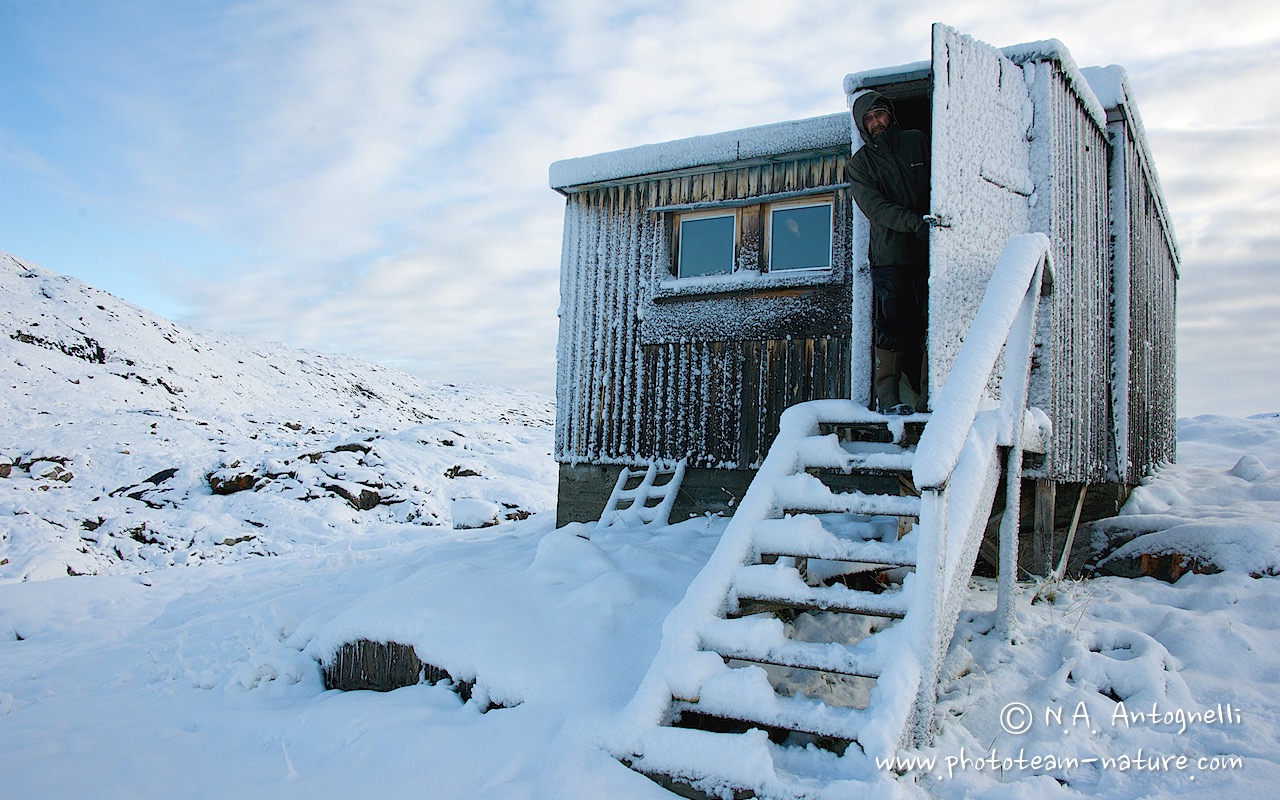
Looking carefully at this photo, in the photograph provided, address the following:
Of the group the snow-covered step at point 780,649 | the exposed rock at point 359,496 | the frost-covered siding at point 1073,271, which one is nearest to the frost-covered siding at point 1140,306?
the frost-covered siding at point 1073,271

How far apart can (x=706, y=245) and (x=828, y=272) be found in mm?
1225

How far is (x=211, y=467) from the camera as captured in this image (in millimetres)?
12852

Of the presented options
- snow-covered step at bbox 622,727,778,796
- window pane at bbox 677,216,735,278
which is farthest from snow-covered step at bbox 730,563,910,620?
window pane at bbox 677,216,735,278

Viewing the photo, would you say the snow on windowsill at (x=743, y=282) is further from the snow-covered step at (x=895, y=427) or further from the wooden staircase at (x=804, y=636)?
the wooden staircase at (x=804, y=636)

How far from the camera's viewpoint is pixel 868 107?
4.61m

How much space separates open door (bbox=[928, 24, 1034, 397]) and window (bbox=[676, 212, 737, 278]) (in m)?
2.43

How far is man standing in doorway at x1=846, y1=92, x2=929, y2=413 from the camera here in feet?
15.0

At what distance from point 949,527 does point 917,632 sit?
510mm

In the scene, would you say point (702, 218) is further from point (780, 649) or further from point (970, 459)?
point (780, 649)

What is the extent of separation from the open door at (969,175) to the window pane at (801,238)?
1666 millimetres

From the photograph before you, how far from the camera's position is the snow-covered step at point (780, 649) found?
109 inches

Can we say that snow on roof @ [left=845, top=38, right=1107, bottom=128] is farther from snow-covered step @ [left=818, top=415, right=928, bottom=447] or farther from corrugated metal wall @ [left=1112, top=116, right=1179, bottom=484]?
snow-covered step @ [left=818, top=415, right=928, bottom=447]

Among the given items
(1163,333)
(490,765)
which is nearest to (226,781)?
(490,765)

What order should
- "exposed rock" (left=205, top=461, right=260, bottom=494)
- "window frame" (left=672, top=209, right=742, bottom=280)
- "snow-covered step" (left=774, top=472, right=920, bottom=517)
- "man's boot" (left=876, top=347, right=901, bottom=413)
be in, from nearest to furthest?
"snow-covered step" (left=774, top=472, right=920, bottom=517), "man's boot" (left=876, top=347, right=901, bottom=413), "window frame" (left=672, top=209, right=742, bottom=280), "exposed rock" (left=205, top=461, right=260, bottom=494)
